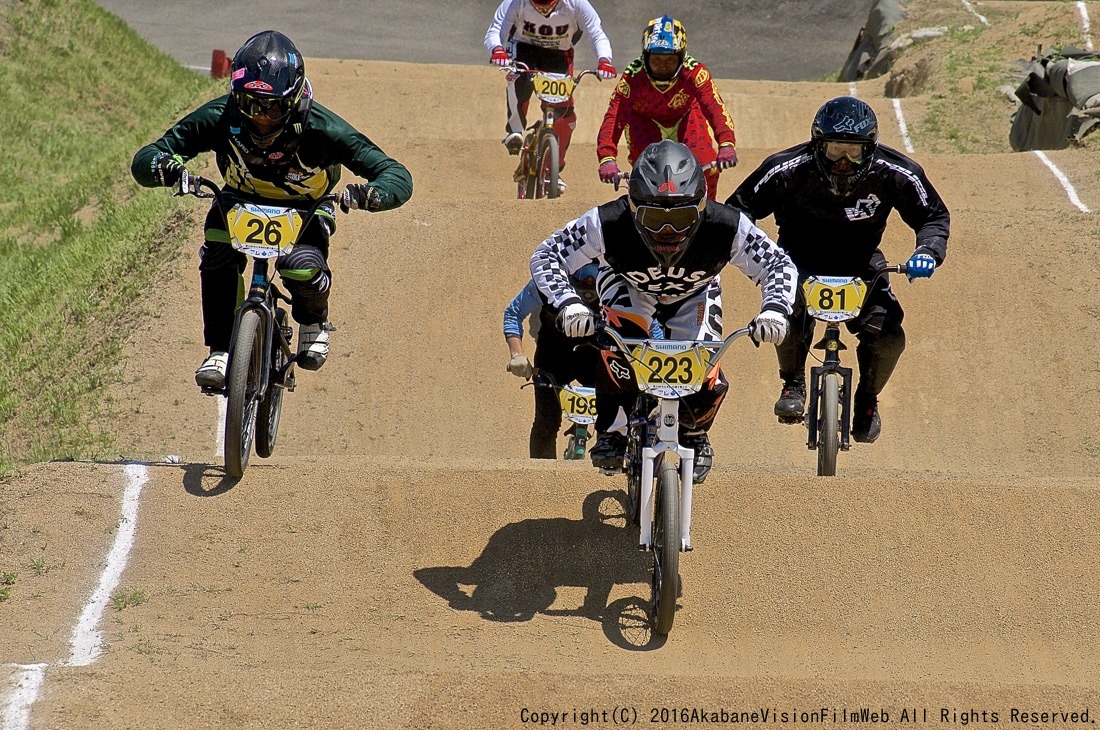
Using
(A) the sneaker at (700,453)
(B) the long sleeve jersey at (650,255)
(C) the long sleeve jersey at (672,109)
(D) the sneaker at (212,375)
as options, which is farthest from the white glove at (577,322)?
(C) the long sleeve jersey at (672,109)

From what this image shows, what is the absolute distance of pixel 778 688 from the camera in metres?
5.48

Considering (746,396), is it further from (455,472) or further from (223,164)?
(223,164)

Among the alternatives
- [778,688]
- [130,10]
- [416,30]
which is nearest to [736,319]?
[778,688]

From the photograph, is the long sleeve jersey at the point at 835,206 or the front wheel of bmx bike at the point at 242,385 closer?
the front wheel of bmx bike at the point at 242,385

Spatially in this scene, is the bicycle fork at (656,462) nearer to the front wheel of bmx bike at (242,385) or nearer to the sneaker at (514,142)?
the front wheel of bmx bike at (242,385)

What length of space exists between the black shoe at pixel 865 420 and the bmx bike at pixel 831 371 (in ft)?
0.87

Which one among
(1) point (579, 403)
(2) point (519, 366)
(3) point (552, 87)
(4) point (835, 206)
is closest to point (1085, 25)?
(3) point (552, 87)

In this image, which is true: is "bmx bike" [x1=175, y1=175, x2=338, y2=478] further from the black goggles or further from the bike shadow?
the black goggles

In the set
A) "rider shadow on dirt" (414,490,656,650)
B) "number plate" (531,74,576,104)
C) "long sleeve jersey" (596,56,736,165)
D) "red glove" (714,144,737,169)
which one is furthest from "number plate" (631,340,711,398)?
"number plate" (531,74,576,104)

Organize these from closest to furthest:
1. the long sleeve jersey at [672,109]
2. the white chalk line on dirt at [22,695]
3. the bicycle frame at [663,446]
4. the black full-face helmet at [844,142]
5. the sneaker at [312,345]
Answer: the white chalk line on dirt at [22,695]
the bicycle frame at [663,446]
the sneaker at [312,345]
the black full-face helmet at [844,142]
the long sleeve jersey at [672,109]

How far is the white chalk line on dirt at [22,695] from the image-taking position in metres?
4.93

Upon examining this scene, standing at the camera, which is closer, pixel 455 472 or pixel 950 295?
pixel 455 472

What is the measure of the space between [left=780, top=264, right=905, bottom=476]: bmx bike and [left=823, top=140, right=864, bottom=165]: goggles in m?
0.70

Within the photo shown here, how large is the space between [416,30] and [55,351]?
70.3 feet
